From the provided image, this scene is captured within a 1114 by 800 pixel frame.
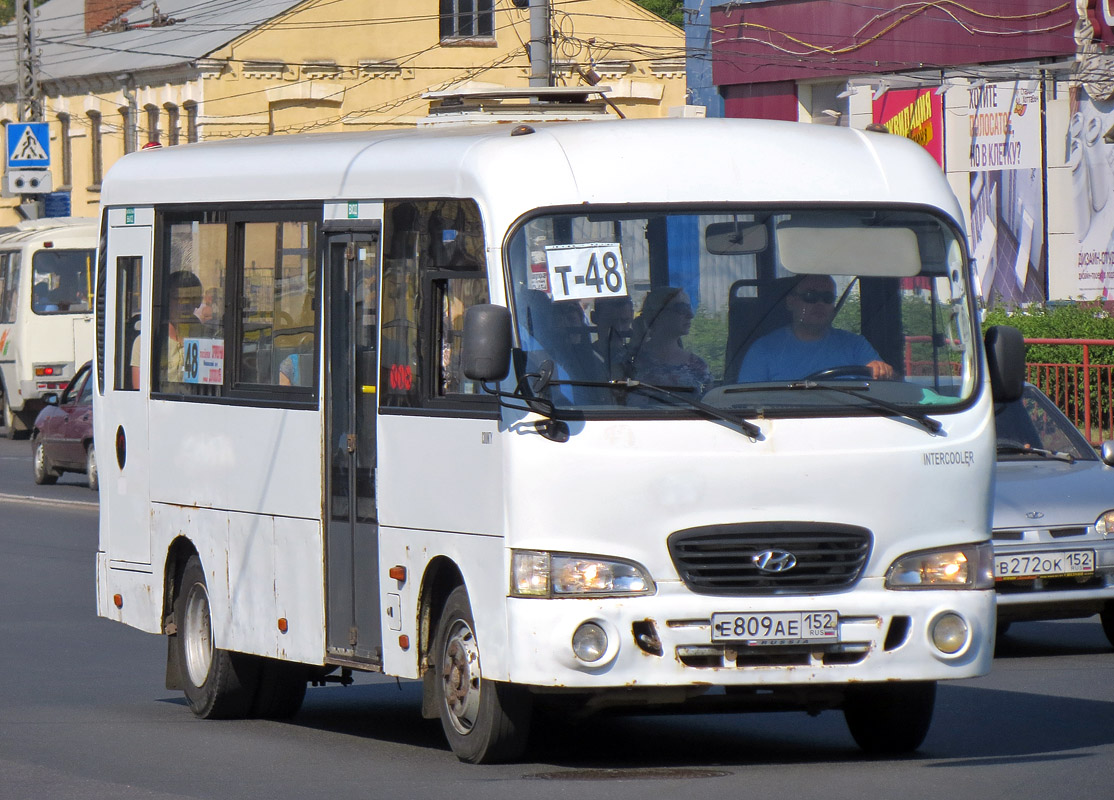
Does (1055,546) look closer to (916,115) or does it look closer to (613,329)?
(613,329)

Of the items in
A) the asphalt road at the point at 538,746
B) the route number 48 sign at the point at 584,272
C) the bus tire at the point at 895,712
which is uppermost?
the route number 48 sign at the point at 584,272

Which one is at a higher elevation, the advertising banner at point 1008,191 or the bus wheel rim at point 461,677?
the advertising banner at point 1008,191

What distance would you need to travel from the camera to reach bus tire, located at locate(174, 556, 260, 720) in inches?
407

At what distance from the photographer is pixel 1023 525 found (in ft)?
38.8

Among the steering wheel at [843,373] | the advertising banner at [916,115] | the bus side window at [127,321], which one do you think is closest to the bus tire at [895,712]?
the steering wheel at [843,373]

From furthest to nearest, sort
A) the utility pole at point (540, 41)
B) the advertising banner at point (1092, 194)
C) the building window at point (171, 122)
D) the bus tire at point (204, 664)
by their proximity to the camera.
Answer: the building window at point (171, 122)
the advertising banner at point (1092, 194)
the utility pole at point (540, 41)
the bus tire at point (204, 664)

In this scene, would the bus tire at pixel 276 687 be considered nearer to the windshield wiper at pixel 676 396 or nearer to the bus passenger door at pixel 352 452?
the bus passenger door at pixel 352 452

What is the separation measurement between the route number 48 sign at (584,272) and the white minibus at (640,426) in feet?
0.03

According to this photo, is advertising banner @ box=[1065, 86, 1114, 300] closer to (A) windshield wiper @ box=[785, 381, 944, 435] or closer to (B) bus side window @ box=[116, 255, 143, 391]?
(B) bus side window @ box=[116, 255, 143, 391]

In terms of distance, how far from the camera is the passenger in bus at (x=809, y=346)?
8188 millimetres

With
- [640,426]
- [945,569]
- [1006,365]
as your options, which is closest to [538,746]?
[640,426]

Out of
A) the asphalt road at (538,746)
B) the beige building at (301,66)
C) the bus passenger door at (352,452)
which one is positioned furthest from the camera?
the beige building at (301,66)

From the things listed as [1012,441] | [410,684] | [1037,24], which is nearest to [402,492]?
[410,684]

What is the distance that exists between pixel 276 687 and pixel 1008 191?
1866cm
